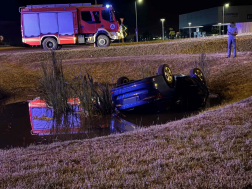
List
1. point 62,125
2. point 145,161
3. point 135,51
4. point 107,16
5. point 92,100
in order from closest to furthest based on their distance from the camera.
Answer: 1. point 145,161
2. point 62,125
3. point 92,100
4. point 135,51
5. point 107,16

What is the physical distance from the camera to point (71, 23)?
22.9m

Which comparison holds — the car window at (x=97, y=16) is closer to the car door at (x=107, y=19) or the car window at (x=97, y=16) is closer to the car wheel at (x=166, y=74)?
the car door at (x=107, y=19)

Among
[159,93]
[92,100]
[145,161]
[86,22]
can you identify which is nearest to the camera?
[145,161]

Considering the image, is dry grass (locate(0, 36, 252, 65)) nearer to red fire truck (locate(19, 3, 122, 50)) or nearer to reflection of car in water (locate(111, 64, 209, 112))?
red fire truck (locate(19, 3, 122, 50))

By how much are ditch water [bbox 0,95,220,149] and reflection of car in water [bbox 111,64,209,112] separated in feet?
1.00

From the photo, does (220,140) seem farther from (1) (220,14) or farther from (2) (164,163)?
(1) (220,14)

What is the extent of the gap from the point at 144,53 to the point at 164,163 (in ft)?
59.1

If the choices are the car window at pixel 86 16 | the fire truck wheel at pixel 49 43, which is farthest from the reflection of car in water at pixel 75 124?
the fire truck wheel at pixel 49 43

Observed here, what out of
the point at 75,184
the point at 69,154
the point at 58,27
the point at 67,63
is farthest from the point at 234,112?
the point at 58,27

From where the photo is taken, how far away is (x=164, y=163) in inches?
145

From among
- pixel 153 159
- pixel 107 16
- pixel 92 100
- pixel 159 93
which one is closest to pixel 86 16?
pixel 107 16

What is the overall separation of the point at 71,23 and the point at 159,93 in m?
16.8

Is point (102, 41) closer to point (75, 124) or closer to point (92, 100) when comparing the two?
point (92, 100)

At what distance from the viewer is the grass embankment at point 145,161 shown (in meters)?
3.24
